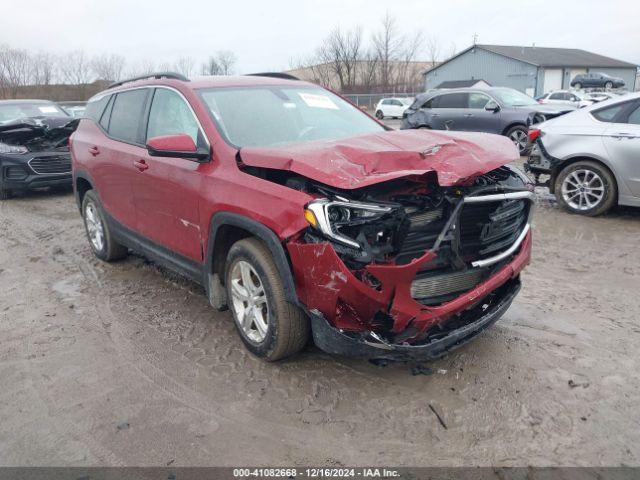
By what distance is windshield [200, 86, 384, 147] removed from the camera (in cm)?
367

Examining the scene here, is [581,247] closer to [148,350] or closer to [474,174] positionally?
[474,174]

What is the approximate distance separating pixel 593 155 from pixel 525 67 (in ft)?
147

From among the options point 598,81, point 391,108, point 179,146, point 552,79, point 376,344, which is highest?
point 552,79

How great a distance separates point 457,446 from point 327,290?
3.40ft

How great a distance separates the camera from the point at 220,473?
2.45m

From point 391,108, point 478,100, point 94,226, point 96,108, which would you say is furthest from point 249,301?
point 391,108

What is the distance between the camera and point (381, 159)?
2.85 meters

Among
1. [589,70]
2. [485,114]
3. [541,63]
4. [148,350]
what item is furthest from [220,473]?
[589,70]

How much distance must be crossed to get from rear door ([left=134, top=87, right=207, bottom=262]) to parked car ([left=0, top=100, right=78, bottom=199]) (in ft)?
19.1

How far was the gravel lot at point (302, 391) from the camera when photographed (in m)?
2.58

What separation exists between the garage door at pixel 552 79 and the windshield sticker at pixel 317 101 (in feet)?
158

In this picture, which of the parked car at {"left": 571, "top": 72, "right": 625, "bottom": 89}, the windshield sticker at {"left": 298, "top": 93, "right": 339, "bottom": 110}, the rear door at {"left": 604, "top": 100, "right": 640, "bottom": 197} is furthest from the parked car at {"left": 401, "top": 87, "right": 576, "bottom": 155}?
the parked car at {"left": 571, "top": 72, "right": 625, "bottom": 89}

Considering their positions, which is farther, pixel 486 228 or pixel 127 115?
pixel 127 115

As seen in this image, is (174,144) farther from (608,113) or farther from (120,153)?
(608,113)
